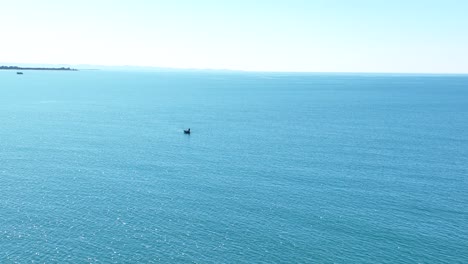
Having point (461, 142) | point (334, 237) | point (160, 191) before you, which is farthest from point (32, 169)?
point (461, 142)

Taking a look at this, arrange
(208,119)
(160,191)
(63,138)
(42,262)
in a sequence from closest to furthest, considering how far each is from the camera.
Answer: (42,262) < (160,191) < (63,138) < (208,119)

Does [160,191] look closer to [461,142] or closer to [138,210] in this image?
[138,210]

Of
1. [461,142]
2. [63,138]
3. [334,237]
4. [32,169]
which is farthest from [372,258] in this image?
[63,138]

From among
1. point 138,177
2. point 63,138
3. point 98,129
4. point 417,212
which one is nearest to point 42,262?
point 138,177

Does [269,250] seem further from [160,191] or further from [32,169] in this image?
[32,169]

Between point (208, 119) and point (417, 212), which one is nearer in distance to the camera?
point (417, 212)

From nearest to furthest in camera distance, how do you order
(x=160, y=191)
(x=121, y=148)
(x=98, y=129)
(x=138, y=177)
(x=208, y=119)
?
(x=160, y=191) → (x=138, y=177) → (x=121, y=148) → (x=98, y=129) → (x=208, y=119)

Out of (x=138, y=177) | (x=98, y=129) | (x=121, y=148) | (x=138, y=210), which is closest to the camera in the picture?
(x=138, y=210)

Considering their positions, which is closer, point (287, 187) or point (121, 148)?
point (287, 187)

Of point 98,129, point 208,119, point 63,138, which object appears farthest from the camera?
point 208,119
